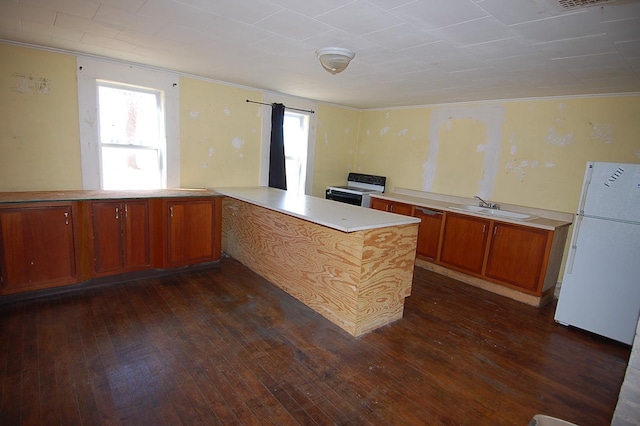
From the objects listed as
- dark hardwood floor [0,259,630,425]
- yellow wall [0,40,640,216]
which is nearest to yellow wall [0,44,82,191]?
yellow wall [0,40,640,216]

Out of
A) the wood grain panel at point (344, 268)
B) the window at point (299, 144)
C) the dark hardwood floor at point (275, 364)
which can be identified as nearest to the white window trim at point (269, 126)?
the window at point (299, 144)

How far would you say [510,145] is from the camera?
4.06 meters

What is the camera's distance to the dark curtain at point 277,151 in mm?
4695

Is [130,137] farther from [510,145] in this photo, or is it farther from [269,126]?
[510,145]

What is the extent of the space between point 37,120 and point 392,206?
4.23 metres

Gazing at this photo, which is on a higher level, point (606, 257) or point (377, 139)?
point (377, 139)

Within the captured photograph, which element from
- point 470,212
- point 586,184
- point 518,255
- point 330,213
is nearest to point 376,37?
point 330,213

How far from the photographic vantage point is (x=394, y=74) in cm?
319

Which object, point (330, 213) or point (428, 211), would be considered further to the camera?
point (428, 211)

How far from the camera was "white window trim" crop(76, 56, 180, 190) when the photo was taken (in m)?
3.34

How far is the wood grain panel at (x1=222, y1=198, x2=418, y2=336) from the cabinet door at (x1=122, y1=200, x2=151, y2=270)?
4.20ft

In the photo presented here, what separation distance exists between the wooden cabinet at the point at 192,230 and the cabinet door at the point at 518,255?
10.8ft

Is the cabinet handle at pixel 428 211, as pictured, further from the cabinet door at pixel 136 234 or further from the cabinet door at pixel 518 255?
the cabinet door at pixel 136 234

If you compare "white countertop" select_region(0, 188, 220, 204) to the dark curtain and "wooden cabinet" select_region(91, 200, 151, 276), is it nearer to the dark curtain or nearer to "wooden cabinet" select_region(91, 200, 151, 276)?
"wooden cabinet" select_region(91, 200, 151, 276)
